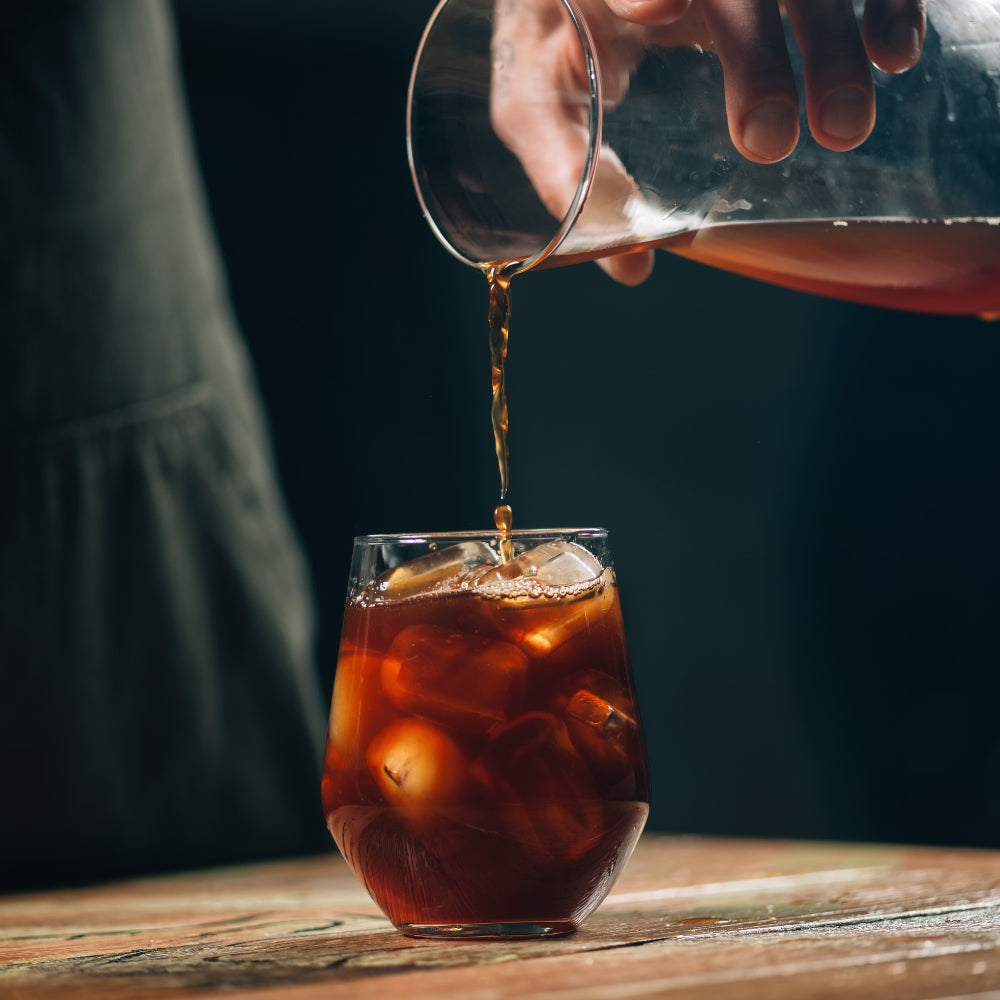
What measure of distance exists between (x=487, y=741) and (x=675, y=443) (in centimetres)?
326

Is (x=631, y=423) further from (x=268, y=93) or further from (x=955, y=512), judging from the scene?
(x=268, y=93)

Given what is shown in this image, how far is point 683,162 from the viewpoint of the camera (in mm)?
1402

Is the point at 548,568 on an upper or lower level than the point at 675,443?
upper

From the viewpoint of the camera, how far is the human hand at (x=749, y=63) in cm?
132

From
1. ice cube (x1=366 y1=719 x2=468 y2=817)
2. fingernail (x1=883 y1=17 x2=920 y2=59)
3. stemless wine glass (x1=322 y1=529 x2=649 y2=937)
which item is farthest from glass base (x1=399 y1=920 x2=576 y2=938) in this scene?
fingernail (x1=883 y1=17 x2=920 y2=59)

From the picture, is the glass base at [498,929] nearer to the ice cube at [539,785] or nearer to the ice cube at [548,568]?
the ice cube at [539,785]

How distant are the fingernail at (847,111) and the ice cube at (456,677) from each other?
552 mm

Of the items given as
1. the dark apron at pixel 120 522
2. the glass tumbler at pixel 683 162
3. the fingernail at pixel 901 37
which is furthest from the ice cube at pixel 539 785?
the dark apron at pixel 120 522

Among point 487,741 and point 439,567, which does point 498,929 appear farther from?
point 439,567

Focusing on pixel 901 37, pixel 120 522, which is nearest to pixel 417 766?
pixel 901 37

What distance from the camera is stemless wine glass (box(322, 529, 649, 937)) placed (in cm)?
119

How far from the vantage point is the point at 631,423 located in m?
4.42

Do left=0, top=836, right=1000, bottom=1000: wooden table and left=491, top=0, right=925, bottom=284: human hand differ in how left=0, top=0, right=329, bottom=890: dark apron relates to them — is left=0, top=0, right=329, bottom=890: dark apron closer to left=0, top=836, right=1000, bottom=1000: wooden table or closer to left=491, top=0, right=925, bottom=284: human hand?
left=0, top=836, right=1000, bottom=1000: wooden table

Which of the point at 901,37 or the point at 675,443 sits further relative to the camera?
the point at 675,443
